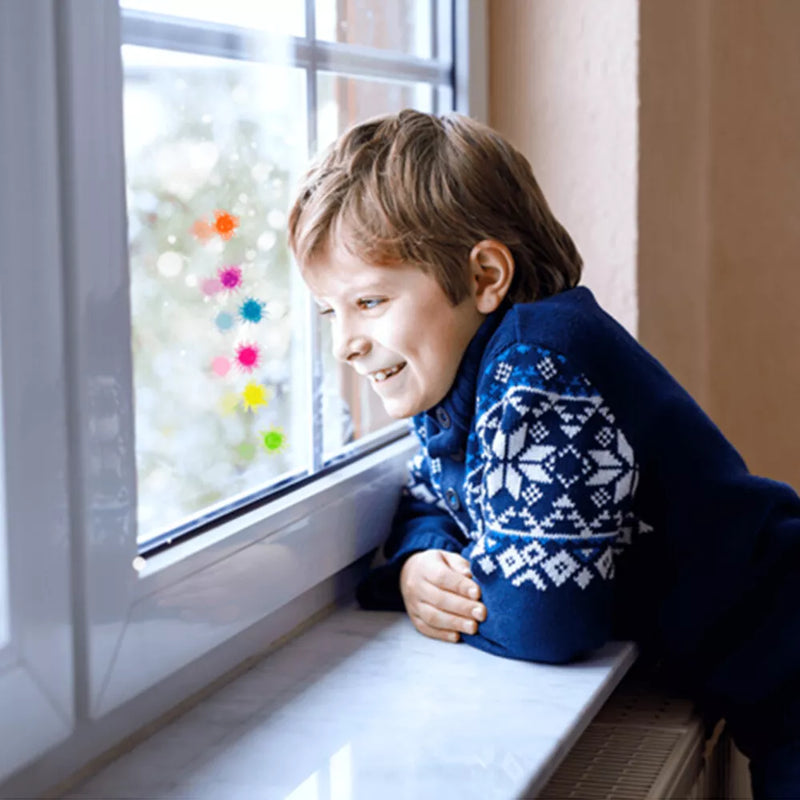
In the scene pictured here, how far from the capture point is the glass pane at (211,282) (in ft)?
3.22

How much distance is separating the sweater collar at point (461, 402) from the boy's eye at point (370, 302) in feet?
0.34

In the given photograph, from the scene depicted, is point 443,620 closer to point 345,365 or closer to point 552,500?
point 552,500


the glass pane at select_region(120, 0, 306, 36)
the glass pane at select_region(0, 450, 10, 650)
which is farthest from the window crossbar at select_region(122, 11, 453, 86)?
the glass pane at select_region(0, 450, 10, 650)

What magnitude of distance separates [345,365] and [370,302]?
217mm

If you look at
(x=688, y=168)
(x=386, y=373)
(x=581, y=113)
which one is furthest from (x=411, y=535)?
(x=688, y=168)

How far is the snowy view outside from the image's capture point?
0.98 m

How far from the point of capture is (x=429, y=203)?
1167 millimetres

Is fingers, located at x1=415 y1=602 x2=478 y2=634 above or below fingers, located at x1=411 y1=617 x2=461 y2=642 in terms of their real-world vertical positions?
above

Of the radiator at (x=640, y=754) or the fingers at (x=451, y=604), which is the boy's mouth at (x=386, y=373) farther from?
the radiator at (x=640, y=754)

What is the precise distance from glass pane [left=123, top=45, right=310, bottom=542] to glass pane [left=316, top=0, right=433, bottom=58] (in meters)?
0.09

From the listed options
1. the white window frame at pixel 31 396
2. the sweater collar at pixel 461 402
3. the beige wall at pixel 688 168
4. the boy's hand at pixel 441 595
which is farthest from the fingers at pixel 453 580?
the beige wall at pixel 688 168

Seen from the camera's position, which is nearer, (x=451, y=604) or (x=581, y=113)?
(x=451, y=604)

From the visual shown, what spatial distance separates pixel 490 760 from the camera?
0.93 metres

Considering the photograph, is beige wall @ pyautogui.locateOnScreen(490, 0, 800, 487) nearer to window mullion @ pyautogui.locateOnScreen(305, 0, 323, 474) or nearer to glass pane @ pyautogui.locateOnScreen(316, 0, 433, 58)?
glass pane @ pyautogui.locateOnScreen(316, 0, 433, 58)
